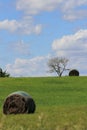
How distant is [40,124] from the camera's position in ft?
15.3

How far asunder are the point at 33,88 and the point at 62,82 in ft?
31.3

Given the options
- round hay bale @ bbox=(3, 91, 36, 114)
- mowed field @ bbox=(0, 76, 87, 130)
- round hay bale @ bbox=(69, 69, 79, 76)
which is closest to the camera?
mowed field @ bbox=(0, 76, 87, 130)

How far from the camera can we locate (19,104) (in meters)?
22.1

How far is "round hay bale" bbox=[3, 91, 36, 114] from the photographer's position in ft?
73.0

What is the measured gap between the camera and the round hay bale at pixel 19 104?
73.0 feet

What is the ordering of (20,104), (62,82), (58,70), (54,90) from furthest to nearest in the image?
(58,70) < (62,82) < (54,90) < (20,104)

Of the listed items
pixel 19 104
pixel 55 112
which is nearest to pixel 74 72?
pixel 55 112

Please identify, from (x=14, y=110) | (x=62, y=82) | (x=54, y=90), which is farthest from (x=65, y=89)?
(x=14, y=110)

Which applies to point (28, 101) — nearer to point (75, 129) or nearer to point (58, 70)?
point (75, 129)

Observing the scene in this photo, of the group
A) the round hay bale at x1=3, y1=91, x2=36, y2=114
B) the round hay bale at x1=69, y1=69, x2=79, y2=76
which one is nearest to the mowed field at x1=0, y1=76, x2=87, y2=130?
the round hay bale at x1=3, y1=91, x2=36, y2=114

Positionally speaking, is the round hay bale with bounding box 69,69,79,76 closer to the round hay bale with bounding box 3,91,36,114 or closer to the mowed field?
the mowed field

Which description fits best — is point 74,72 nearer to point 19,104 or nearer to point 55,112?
point 55,112

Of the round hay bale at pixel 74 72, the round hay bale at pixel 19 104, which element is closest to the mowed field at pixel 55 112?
the round hay bale at pixel 19 104

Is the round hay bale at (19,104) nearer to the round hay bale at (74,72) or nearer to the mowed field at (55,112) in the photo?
the mowed field at (55,112)
